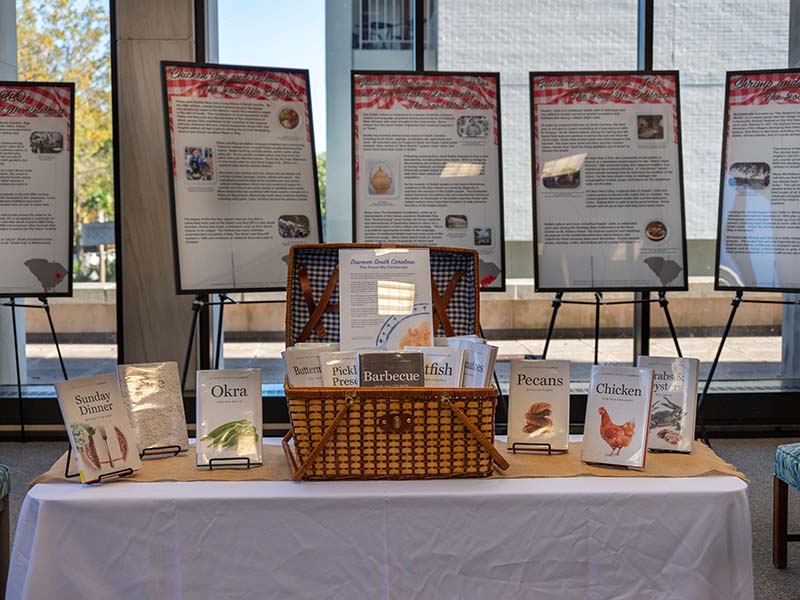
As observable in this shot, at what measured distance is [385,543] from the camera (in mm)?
1657

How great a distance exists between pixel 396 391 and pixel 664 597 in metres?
0.68

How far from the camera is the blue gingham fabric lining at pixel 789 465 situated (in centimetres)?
255

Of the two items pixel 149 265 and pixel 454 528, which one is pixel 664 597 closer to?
pixel 454 528

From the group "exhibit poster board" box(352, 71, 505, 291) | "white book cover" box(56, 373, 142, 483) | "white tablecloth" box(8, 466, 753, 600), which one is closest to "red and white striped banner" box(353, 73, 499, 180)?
"exhibit poster board" box(352, 71, 505, 291)

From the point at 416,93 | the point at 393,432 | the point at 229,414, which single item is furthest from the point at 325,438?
the point at 416,93

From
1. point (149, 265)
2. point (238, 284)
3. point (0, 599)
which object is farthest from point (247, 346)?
point (0, 599)

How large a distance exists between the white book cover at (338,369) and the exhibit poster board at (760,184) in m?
2.59

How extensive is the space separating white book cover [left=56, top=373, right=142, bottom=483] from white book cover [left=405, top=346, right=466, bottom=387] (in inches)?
26.0

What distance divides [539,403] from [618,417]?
0.20 metres

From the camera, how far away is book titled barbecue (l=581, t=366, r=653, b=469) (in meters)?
1.82

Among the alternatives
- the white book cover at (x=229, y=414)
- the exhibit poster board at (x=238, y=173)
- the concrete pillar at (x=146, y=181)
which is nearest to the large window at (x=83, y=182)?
the concrete pillar at (x=146, y=181)

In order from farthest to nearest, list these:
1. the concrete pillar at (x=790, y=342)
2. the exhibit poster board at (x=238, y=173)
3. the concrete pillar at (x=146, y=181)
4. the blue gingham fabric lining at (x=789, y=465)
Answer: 1. the concrete pillar at (x=790, y=342)
2. the concrete pillar at (x=146, y=181)
3. the exhibit poster board at (x=238, y=173)
4. the blue gingham fabric lining at (x=789, y=465)

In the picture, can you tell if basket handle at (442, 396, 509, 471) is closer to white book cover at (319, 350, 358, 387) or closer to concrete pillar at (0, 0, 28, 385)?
white book cover at (319, 350, 358, 387)

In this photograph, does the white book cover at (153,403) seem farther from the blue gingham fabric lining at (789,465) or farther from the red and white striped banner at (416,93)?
the red and white striped banner at (416,93)
